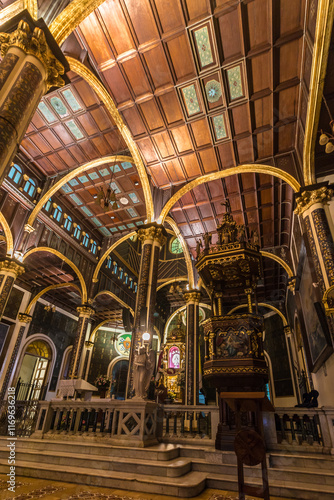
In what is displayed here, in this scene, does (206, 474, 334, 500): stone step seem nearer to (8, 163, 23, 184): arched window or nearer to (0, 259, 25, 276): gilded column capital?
(0, 259, 25, 276): gilded column capital

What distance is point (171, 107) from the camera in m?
8.84

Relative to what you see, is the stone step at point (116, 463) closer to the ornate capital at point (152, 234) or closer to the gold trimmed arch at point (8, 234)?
the ornate capital at point (152, 234)

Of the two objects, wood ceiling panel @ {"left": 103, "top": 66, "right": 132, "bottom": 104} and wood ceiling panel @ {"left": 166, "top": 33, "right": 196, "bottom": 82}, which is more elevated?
wood ceiling panel @ {"left": 103, "top": 66, "right": 132, "bottom": 104}

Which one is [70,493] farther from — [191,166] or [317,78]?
[191,166]

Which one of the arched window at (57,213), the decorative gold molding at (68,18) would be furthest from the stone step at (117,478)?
the arched window at (57,213)

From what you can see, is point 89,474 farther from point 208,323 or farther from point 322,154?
point 322,154

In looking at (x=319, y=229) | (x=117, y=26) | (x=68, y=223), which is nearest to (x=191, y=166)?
(x=117, y=26)

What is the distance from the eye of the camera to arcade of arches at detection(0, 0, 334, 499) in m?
5.82

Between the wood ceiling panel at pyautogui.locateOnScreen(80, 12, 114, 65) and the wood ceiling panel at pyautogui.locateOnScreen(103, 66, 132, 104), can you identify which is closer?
the wood ceiling panel at pyautogui.locateOnScreen(80, 12, 114, 65)

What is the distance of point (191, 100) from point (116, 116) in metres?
2.42

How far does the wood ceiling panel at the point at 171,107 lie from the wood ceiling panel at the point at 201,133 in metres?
0.56

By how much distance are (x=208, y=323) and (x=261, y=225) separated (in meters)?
7.69

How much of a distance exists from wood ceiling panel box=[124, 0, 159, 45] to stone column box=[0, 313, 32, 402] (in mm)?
13623

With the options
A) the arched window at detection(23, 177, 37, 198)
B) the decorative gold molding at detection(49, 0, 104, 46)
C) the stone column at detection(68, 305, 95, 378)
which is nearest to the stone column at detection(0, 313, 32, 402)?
the stone column at detection(68, 305, 95, 378)
